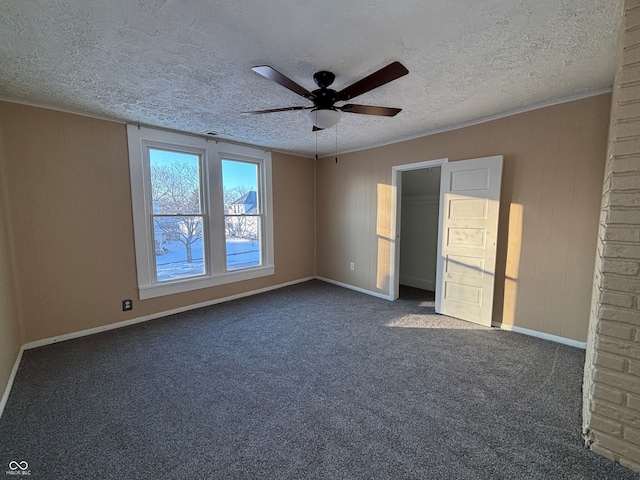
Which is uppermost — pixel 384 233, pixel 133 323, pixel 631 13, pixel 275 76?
pixel 631 13

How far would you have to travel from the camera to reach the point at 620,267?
1410 millimetres

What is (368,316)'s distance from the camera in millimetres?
3500

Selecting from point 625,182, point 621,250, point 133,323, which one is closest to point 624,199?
point 625,182

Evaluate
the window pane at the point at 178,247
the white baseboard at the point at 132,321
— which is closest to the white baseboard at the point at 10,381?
the white baseboard at the point at 132,321

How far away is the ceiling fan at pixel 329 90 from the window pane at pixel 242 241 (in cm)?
243

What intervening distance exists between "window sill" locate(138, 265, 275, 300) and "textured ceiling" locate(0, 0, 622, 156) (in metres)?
2.07

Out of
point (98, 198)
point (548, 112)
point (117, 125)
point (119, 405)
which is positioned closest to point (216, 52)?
point (117, 125)

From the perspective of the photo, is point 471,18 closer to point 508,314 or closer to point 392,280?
point 508,314

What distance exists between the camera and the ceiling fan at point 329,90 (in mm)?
1668

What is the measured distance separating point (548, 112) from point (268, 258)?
4060 mm

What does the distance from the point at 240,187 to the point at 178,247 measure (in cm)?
130

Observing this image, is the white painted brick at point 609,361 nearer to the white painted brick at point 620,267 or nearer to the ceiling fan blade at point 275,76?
the white painted brick at point 620,267

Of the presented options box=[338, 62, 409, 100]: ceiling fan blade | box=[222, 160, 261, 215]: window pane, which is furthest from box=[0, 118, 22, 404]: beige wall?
box=[338, 62, 409, 100]: ceiling fan blade

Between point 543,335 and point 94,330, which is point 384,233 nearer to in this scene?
point 543,335
